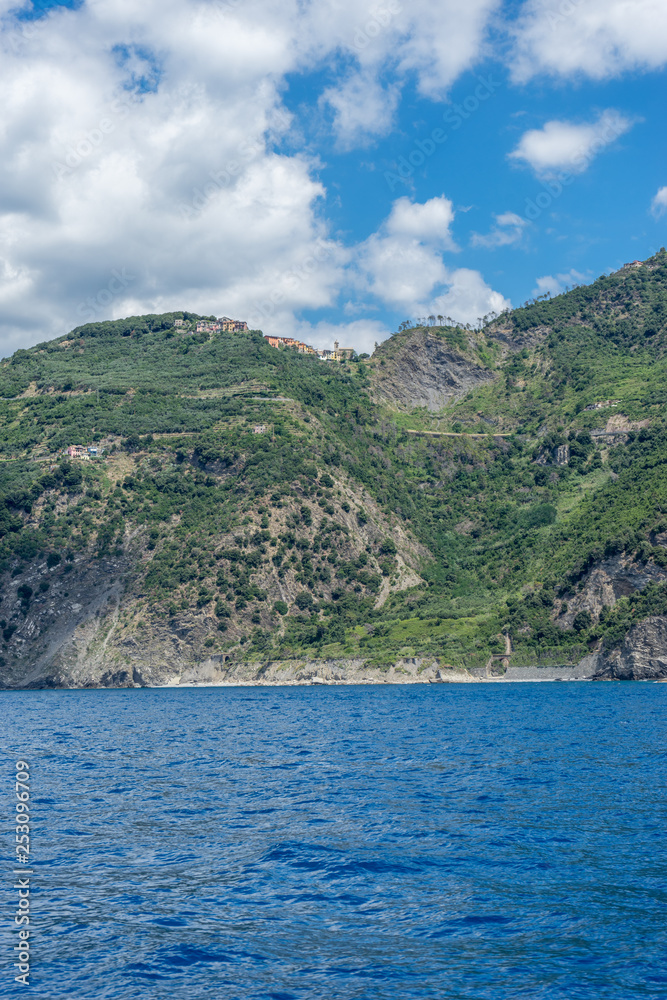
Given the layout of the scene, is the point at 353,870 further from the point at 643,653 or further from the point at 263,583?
the point at 263,583

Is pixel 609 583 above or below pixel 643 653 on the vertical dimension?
above

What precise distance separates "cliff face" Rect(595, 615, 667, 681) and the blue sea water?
71.5m

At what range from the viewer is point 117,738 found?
68438mm

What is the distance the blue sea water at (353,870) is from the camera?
62.6ft

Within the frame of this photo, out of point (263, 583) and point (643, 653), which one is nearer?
point (643, 653)

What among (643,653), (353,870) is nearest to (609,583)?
(643,653)

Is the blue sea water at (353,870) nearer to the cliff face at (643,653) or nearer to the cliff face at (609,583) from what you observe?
the cliff face at (643,653)

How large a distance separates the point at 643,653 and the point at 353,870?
111168 millimetres

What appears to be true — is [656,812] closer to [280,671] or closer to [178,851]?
[178,851]

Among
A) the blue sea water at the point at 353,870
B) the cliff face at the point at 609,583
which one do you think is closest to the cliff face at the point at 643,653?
the cliff face at the point at 609,583

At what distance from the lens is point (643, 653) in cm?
12825

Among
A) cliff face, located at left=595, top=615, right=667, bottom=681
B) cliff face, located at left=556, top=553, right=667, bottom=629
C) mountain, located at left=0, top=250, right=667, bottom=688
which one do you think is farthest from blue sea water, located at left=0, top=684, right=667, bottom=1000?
mountain, located at left=0, top=250, right=667, bottom=688

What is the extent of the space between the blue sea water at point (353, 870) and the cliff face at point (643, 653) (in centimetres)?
7155

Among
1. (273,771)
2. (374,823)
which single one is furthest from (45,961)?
(273,771)
